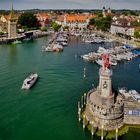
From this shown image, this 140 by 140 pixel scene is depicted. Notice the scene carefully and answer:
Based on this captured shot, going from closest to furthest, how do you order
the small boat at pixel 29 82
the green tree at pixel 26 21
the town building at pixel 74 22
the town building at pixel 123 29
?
the small boat at pixel 29 82, the town building at pixel 123 29, the green tree at pixel 26 21, the town building at pixel 74 22

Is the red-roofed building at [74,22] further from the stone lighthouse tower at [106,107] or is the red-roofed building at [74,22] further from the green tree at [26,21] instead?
the stone lighthouse tower at [106,107]

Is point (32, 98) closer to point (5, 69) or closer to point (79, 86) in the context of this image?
point (79, 86)

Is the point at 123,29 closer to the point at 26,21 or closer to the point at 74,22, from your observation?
the point at 74,22

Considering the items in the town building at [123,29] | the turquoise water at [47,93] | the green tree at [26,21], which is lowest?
the turquoise water at [47,93]

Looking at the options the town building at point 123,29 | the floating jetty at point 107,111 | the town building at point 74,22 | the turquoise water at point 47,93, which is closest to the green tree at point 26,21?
the town building at point 74,22

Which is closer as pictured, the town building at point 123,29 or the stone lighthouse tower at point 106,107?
the stone lighthouse tower at point 106,107

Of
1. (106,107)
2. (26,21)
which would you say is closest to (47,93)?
(106,107)

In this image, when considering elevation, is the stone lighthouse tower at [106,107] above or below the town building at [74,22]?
below

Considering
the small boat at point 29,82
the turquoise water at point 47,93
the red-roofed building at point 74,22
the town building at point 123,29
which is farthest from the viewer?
the red-roofed building at point 74,22
